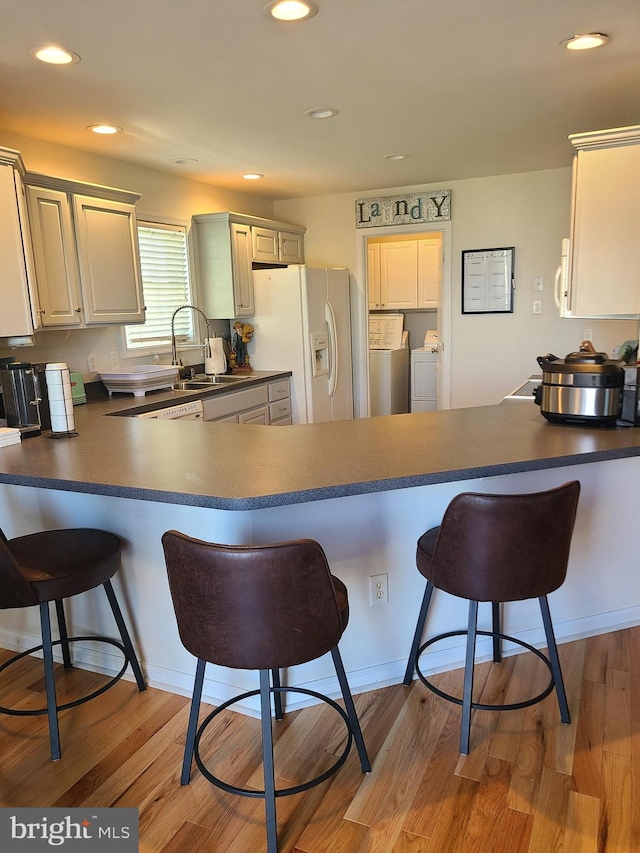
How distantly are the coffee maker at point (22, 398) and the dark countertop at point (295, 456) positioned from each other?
0.10 metres

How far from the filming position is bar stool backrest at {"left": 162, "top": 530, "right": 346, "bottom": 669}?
4.50 ft

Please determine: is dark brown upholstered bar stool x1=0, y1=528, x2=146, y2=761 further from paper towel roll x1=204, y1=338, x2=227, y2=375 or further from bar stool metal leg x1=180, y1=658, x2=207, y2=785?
paper towel roll x1=204, y1=338, x2=227, y2=375

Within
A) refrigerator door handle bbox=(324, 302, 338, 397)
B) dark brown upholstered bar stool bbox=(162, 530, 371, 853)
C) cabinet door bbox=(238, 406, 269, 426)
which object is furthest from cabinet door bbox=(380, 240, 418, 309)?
dark brown upholstered bar stool bbox=(162, 530, 371, 853)

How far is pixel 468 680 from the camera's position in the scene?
1775mm

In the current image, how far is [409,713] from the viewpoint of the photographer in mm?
2000

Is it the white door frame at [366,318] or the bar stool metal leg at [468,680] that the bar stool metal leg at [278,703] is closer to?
the bar stool metal leg at [468,680]

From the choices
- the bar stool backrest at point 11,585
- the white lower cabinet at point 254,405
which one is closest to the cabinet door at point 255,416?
the white lower cabinet at point 254,405

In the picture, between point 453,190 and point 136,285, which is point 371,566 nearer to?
point 136,285

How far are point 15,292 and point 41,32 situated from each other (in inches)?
43.1

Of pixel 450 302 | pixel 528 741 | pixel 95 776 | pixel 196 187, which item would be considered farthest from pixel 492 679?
pixel 196 187

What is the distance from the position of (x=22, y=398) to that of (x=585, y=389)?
222cm

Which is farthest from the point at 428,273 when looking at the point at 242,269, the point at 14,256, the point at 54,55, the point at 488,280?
the point at 54,55

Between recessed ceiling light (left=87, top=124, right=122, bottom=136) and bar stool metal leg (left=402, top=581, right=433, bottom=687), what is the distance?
2.78 meters

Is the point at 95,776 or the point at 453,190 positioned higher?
the point at 453,190
